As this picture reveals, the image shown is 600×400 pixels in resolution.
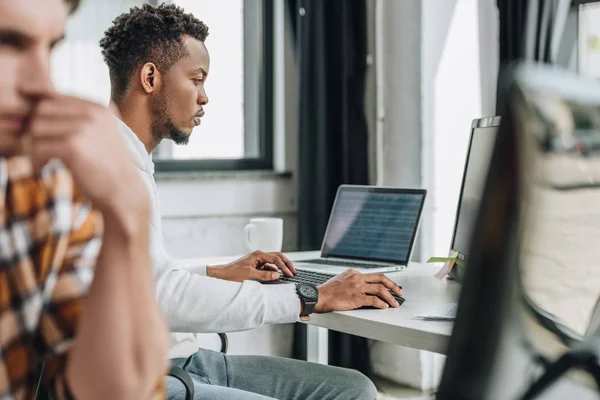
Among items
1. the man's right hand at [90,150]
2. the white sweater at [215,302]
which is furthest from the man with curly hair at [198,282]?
the man's right hand at [90,150]

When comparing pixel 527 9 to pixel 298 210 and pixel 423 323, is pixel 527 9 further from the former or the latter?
pixel 423 323

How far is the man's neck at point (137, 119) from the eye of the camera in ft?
6.50

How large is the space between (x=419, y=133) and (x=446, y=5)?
50cm

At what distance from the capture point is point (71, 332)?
0.82 m

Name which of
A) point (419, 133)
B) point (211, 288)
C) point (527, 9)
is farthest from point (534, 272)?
point (419, 133)

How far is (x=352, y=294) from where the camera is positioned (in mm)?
1654

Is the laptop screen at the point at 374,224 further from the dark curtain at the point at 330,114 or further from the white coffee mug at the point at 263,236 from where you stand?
the dark curtain at the point at 330,114

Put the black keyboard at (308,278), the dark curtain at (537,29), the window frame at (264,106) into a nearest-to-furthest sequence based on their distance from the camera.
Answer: the black keyboard at (308,278) → the dark curtain at (537,29) → the window frame at (264,106)

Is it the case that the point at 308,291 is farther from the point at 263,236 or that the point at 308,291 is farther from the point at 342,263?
the point at 263,236

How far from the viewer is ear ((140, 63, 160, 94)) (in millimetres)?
2012

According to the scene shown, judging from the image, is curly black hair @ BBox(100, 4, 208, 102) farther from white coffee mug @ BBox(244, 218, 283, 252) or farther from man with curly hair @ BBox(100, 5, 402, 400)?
white coffee mug @ BBox(244, 218, 283, 252)

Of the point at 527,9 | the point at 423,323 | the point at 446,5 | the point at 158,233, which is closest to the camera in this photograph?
the point at 423,323

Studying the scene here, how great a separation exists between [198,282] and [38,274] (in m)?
0.75

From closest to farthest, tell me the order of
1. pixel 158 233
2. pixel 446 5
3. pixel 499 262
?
pixel 499 262, pixel 158 233, pixel 446 5
